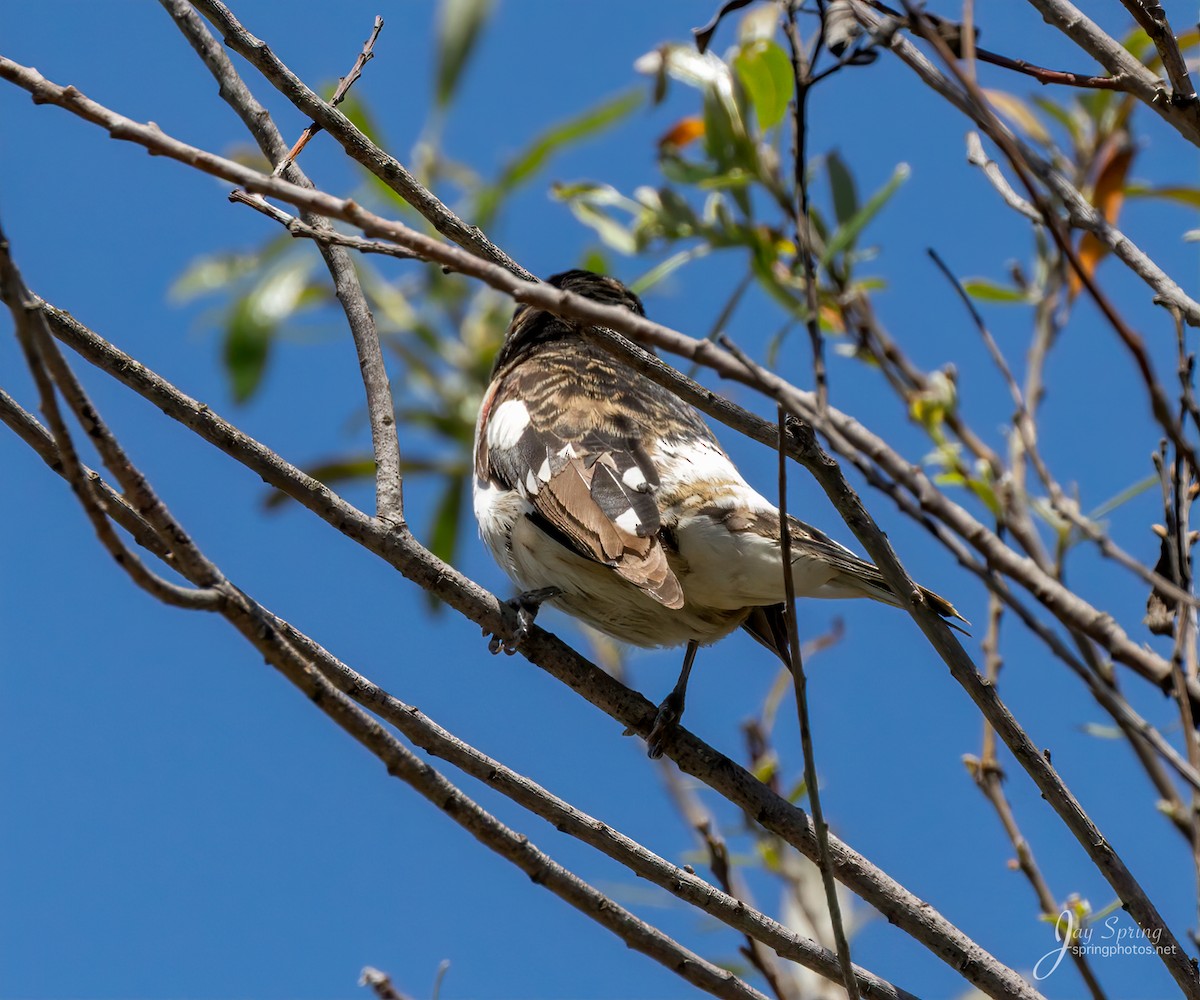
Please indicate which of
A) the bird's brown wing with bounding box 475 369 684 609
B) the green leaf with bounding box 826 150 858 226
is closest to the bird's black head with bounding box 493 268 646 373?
the bird's brown wing with bounding box 475 369 684 609

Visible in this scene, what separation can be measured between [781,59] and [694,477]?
1.45m

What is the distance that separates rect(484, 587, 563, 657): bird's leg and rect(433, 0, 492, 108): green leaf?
458cm

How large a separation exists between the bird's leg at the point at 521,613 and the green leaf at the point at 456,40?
4.58m

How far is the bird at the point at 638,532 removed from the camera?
403 cm

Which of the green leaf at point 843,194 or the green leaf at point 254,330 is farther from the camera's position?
the green leaf at point 254,330

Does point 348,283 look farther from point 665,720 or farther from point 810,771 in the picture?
point 810,771

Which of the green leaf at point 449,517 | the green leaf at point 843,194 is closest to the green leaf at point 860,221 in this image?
the green leaf at point 843,194

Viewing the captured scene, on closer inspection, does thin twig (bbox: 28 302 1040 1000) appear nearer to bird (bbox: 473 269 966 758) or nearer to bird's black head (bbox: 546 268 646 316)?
bird (bbox: 473 269 966 758)

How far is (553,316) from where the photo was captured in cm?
639

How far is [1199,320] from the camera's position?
239 centimetres

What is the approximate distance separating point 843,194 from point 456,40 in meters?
4.04

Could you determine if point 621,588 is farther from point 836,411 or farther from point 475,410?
point 475,410

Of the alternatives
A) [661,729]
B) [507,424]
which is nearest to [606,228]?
[507,424]

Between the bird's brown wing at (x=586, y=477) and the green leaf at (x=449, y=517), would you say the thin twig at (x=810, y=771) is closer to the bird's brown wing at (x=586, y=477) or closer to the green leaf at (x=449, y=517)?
the bird's brown wing at (x=586, y=477)
